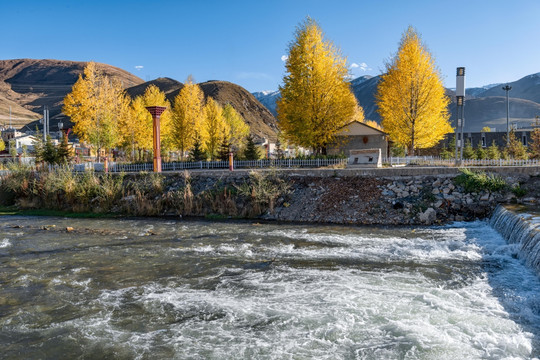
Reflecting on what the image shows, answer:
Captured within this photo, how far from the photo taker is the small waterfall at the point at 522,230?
9.91 metres

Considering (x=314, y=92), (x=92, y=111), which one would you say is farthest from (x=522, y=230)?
(x=92, y=111)

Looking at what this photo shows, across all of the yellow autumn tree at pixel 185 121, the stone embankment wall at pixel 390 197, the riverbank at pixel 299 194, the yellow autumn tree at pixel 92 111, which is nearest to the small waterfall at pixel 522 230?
the stone embankment wall at pixel 390 197

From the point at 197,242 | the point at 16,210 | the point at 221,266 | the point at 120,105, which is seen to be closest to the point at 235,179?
the point at 197,242

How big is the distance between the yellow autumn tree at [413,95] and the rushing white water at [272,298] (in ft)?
55.4

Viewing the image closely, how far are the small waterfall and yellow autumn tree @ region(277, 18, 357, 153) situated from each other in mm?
14230

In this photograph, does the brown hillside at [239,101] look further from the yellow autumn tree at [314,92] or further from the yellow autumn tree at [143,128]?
the yellow autumn tree at [314,92]

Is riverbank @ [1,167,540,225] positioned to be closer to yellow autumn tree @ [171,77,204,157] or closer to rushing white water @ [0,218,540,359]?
rushing white water @ [0,218,540,359]

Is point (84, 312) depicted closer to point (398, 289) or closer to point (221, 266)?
point (221, 266)

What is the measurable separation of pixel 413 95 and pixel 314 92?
788cm

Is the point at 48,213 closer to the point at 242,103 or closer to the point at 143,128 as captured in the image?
the point at 143,128

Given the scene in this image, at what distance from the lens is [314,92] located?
88.5ft

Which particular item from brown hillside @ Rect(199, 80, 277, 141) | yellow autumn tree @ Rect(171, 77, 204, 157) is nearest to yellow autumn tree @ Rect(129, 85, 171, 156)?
yellow autumn tree @ Rect(171, 77, 204, 157)

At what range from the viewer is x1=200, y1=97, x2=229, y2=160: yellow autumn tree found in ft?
118

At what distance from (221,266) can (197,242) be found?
3253 millimetres
